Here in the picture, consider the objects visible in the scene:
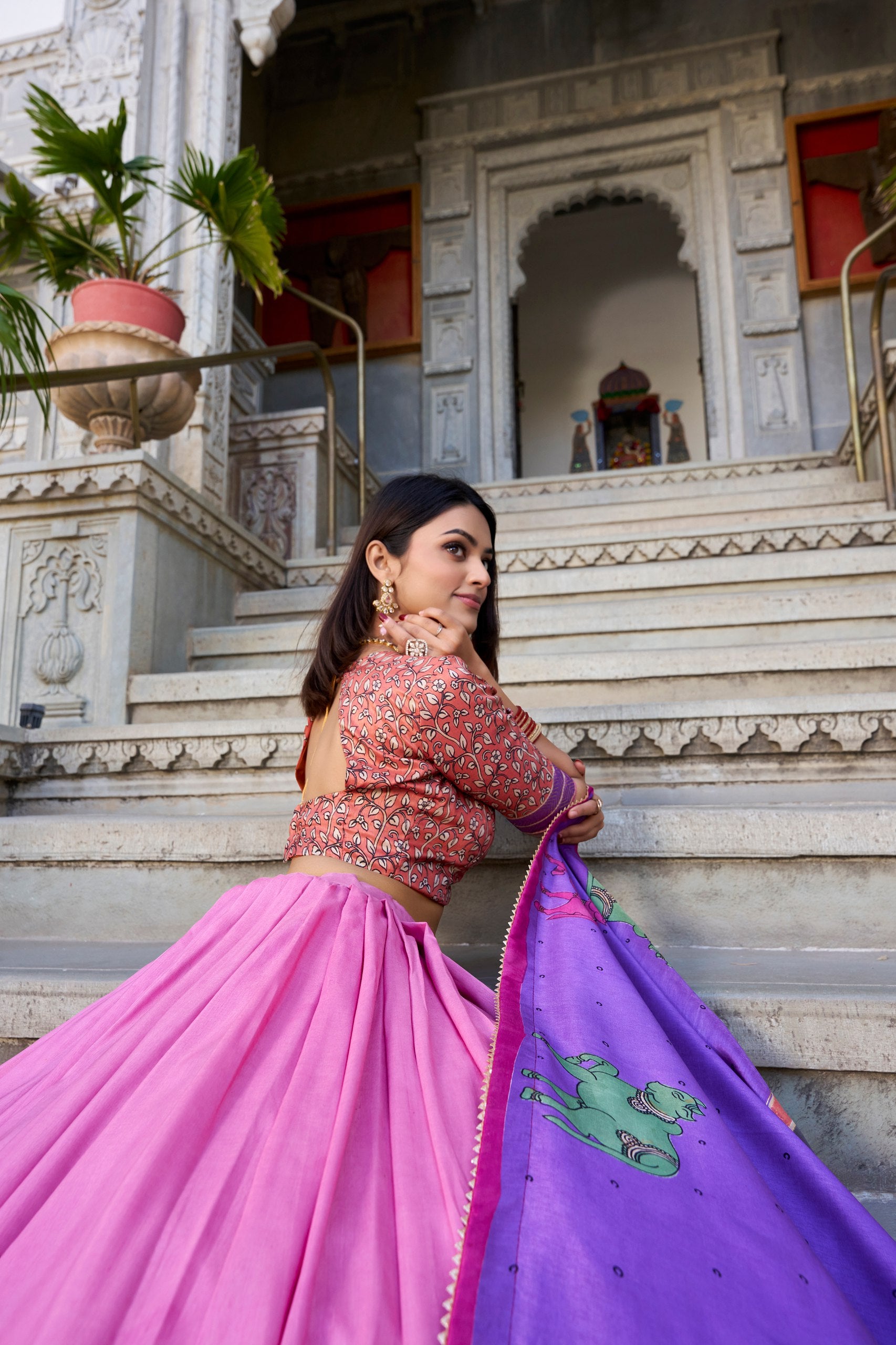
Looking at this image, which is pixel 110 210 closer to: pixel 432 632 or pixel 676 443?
pixel 432 632

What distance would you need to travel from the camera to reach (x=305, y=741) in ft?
4.96

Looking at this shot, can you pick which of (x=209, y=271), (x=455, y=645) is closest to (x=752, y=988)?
(x=455, y=645)

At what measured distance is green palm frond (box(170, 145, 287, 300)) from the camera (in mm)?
3520

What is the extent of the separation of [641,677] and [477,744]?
1.19 metres

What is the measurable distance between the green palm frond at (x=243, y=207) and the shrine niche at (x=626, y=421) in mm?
6894

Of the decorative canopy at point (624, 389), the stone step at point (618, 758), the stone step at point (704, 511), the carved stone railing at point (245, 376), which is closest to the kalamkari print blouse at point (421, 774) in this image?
the stone step at point (618, 758)

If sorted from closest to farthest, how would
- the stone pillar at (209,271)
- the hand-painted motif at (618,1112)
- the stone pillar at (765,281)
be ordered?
the hand-painted motif at (618,1112) → the stone pillar at (209,271) → the stone pillar at (765,281)

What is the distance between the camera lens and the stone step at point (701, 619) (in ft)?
8.22

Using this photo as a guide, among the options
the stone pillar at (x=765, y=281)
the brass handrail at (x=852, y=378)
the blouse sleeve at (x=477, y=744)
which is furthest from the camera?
the stone pillar at (x=765, y=281)

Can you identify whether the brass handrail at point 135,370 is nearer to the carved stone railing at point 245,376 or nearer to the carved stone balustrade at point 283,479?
the carved stone balustrade at point 283,479

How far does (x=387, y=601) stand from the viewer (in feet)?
4.86

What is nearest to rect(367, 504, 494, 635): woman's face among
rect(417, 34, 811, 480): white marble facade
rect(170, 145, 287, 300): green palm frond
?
rect(170, 145, 287, 300): green palm frond

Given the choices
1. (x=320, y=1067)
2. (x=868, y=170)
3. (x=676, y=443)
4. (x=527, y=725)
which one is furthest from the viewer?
(x=676, y=443)

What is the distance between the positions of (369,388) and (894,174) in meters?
5.21
